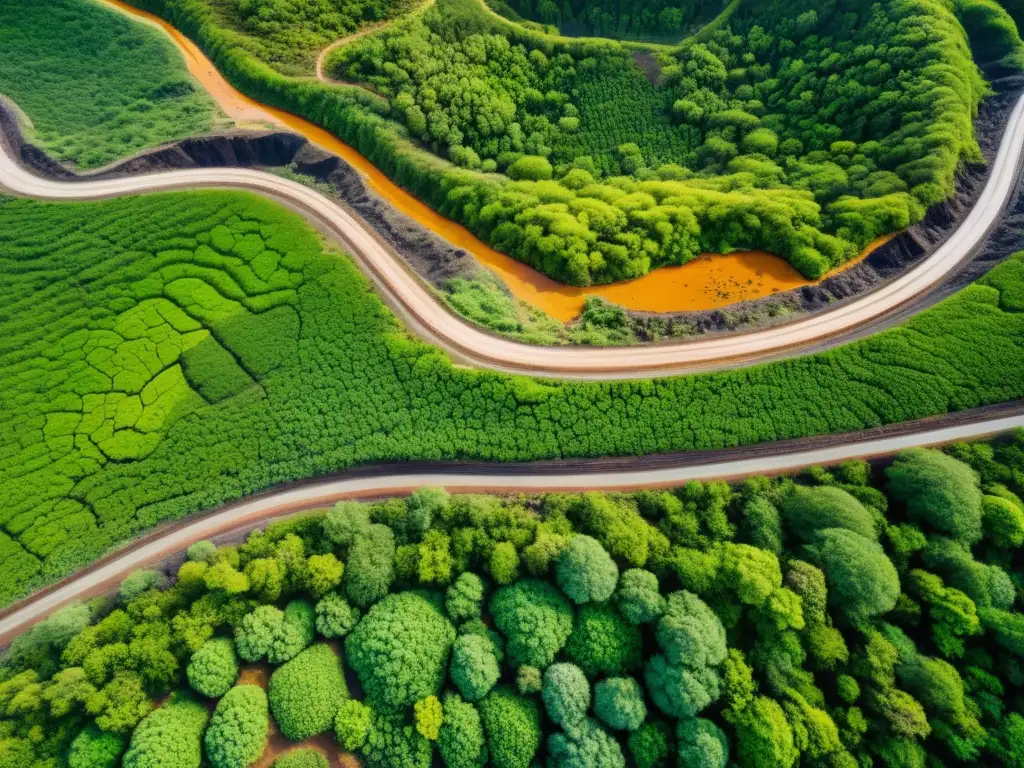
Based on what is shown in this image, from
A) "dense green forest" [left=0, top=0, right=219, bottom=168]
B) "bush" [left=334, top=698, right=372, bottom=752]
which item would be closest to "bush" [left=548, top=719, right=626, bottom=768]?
"bush" [left=334, top=698, right=372, bottom=752]

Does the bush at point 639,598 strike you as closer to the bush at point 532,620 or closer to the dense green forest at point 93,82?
the bush at point 532,620

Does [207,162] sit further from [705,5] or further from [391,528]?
[705,5]

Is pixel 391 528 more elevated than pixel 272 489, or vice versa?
pixel 391 528

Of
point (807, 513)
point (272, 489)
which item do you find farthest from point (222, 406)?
point (807, 513)

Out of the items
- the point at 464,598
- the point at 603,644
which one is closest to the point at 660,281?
the point at 603,644

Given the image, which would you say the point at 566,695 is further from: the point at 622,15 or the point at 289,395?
the point at 622,15

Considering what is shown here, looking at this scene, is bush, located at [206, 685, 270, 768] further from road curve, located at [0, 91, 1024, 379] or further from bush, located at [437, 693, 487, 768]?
road curve, located at [0, 91, 1024, 379]

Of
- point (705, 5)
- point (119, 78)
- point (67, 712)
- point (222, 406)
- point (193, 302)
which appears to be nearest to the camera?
point (67, 712)
